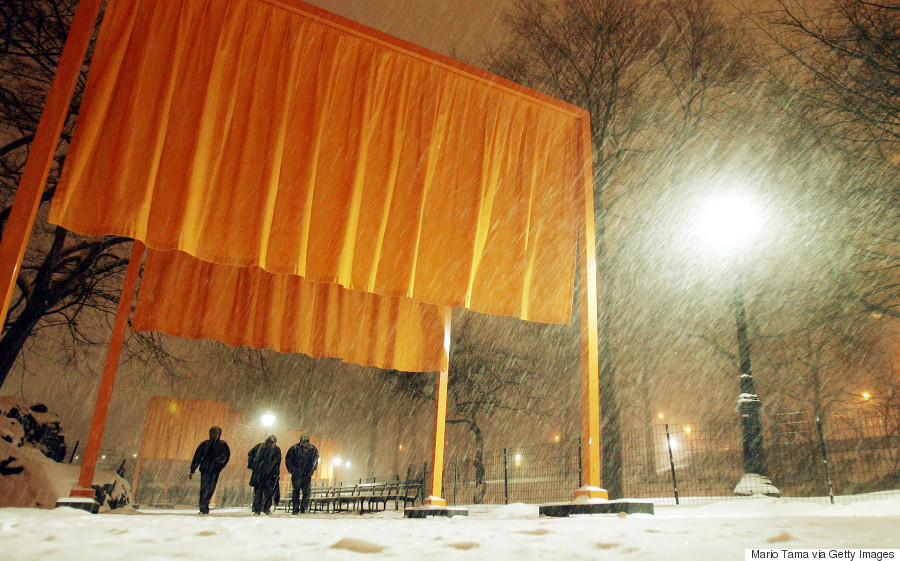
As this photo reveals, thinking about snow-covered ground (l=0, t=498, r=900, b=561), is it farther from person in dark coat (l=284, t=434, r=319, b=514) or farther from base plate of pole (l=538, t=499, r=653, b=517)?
person in dark coat (l=284, t=434, r=319, b=514)

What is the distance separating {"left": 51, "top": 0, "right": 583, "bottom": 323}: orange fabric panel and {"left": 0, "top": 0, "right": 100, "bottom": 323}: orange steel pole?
18cm

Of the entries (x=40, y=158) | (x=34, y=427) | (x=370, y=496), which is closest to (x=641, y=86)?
(x=40, y=158)

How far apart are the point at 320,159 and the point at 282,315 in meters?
2.55

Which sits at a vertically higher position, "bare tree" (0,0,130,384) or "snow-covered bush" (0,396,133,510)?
"bare tree" (0,0,130,384)

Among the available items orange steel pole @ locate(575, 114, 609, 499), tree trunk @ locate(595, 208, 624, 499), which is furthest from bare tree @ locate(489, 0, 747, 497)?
orange steel pole @ locate(575, 114, 609, 499)

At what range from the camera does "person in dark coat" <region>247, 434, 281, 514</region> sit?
32.5 feet

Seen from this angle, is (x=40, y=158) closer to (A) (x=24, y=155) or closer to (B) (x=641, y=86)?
(A) (x=24, y=155)

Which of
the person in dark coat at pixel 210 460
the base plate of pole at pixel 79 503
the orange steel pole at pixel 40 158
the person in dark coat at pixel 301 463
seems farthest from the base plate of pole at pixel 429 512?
the person in dark coat at pixel 301 463

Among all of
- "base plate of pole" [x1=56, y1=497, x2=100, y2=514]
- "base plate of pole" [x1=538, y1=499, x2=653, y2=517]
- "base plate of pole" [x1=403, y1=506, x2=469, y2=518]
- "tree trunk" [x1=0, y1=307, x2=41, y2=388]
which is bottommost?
"base plate of pole" [x1=403, y1=506, x2=469, y2=518]

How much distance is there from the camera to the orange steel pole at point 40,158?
12.0 feet

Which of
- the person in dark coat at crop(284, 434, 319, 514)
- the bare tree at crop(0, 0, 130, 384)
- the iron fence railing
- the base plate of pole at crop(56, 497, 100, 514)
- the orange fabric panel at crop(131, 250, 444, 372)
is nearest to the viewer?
the base plate of pole at crop(56, 497, 100, 514)

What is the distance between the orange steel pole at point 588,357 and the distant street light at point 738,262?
3.32 m

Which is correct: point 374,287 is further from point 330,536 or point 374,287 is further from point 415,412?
point 415,412

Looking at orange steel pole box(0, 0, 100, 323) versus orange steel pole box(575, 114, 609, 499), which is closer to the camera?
orange steel pole box(0, 0, 100, 323)
